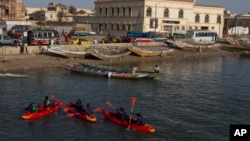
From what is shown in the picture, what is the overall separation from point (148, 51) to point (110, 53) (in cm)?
749

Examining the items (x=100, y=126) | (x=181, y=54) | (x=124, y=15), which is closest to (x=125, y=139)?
(x=100, y=126)

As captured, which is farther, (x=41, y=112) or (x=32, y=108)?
(x=41, y=112)

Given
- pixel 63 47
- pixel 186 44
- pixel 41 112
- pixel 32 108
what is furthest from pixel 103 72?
pixel 186 44

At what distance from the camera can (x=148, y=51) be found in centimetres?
6322

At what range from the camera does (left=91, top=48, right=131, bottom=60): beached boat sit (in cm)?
5633

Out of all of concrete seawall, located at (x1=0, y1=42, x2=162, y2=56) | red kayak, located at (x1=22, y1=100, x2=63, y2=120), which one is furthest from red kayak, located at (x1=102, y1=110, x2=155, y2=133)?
concrete seawall, located at (x1=0, y1=42, x2=162, y2=56)

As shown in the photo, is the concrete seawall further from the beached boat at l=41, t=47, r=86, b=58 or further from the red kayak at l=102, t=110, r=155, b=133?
the red kayak at l=102, t=110, r=155, b=133

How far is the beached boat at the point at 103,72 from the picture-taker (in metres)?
43.9

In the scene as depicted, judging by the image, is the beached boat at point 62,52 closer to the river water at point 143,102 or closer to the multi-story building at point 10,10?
the river water at point 143,102

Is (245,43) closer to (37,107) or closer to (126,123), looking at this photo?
(126,123)

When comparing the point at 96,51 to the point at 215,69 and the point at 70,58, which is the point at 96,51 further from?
the point at 215,69

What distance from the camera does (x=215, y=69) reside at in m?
57.6

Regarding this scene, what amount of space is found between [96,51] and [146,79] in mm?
14414

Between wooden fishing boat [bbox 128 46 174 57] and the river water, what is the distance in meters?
8.98
